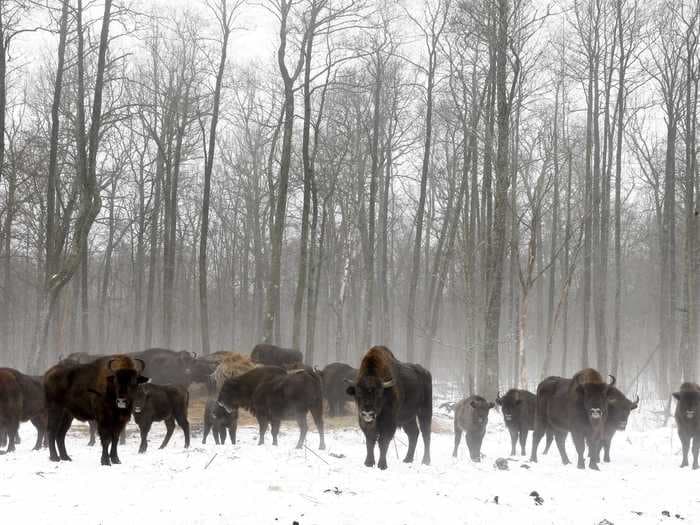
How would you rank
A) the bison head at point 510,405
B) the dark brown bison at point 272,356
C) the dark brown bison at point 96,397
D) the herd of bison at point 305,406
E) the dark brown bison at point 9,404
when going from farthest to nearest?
the dark brown bison at point 272,356 < the bison head at point 510,405 < the dark brown bison at point 9,404 < the herd of bison at point 305,406 < the dark brown bison at point 96,397

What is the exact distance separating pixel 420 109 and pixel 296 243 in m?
→ 18.6

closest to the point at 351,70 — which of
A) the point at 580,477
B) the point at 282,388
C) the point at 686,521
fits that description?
the point at 282,388

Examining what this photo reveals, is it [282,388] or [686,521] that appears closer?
[686,521]

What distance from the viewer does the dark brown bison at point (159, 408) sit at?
1250cm

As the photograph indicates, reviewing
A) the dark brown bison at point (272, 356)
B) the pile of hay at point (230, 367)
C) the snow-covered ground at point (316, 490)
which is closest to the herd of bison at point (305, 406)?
the snow-covered ground at point (316, 490)

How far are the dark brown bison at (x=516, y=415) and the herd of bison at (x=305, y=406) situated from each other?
22mm

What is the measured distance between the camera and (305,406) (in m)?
14.1

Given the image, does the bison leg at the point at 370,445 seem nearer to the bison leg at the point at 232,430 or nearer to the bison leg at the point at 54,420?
the bison leg at the point at 232,430

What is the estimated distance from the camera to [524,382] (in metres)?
21.9

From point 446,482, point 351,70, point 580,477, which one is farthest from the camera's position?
point 351,70

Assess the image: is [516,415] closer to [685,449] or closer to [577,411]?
[577,411]

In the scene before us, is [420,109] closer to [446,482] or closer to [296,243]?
[296,243]

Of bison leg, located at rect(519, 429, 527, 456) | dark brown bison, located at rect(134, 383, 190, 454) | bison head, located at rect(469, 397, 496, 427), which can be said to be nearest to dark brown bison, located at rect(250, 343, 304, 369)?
dark brown bison, located at rect(134, 383, 190, 454)

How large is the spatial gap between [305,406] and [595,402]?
18.6ft
